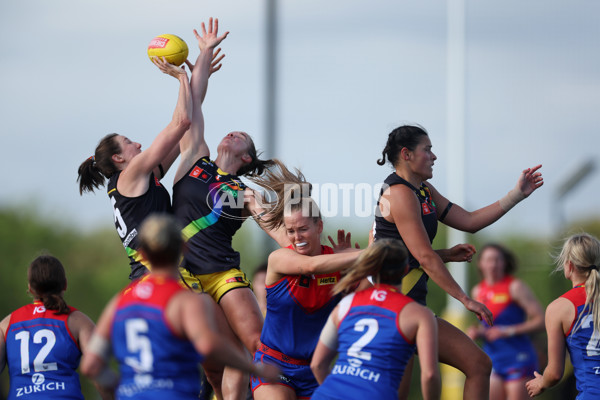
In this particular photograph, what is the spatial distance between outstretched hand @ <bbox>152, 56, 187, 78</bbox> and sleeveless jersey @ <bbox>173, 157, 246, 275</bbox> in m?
0.80

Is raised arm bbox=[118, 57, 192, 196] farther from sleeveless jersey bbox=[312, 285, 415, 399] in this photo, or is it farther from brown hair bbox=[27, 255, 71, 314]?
sleeveless jersey bbox=[312, 285, 415, 399]

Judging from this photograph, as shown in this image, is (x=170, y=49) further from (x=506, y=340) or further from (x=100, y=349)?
(x=506, y=340)

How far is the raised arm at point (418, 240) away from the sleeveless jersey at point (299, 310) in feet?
1.96

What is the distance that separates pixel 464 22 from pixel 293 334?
456 inches

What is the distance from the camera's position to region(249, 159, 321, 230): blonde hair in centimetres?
521

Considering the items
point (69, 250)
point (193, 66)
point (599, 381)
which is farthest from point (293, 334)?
point (69, 250)

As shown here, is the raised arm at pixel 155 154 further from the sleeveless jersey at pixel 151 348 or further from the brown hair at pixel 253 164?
the sleeveless jersey at pixel 151 348

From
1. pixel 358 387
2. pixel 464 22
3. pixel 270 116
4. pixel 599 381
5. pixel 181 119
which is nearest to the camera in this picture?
pixel 358 387

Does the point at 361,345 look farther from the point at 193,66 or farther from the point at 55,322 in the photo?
the point at 193,66

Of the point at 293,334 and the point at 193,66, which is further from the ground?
the point at 193,66

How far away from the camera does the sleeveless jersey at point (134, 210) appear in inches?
230

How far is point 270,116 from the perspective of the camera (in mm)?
11812

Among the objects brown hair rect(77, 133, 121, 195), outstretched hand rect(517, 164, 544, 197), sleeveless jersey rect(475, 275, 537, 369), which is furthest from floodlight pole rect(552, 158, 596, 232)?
brown hair rect(77, 133, 121, 195)

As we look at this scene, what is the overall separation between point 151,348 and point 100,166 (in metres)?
2.78
